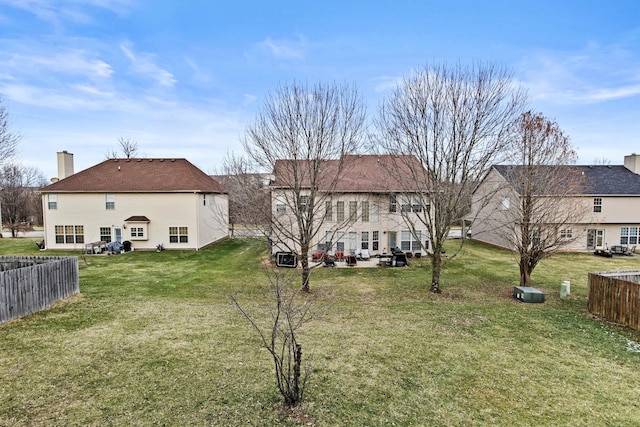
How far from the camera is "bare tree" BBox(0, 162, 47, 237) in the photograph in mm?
37875

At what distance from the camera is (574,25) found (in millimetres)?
14961

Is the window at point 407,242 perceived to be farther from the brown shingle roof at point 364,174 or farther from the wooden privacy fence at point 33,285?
the wooden privacy fence at point 33,285

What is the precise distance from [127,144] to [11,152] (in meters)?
31.5

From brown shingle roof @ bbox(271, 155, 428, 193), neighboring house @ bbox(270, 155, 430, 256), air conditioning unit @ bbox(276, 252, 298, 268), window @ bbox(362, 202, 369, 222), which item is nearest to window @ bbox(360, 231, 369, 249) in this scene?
neighboring house @ bbox(270, 155, 430, 256)

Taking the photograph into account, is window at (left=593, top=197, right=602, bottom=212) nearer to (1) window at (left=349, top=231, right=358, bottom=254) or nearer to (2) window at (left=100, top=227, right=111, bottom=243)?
(1) window at (left=349, top=231, right=358, bottom=254)

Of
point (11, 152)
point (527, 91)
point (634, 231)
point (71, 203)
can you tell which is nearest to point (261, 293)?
point (527, 91)

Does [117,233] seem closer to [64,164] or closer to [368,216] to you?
[64,164]

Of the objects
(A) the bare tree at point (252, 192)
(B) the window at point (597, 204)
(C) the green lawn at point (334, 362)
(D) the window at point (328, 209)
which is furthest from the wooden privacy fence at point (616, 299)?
(B) the window at point (597, 204)

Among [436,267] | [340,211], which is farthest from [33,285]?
[340,211]

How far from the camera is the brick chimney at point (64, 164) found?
27.8 metres

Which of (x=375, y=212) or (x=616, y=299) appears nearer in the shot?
(x=616, y=299)

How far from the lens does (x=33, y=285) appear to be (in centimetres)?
1037

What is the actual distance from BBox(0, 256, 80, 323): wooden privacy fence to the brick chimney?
18655 mm

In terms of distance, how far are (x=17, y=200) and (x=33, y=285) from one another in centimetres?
4029
